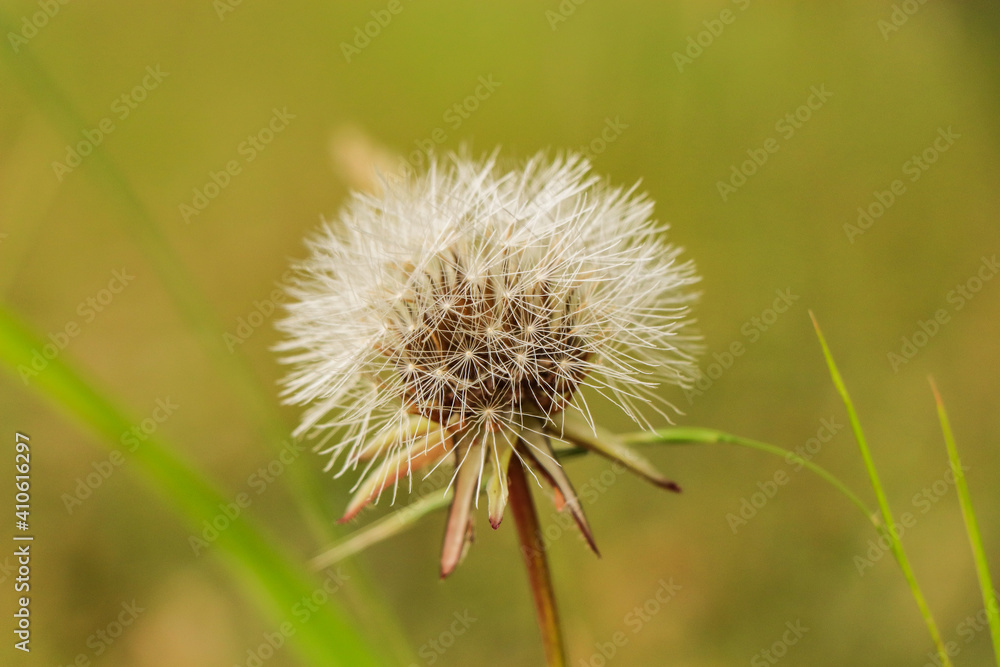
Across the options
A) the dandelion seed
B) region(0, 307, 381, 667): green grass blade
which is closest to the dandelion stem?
the dandelion seed

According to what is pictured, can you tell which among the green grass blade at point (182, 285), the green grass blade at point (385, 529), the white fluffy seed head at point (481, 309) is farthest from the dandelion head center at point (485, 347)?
the green grass blade at point (182, 285)

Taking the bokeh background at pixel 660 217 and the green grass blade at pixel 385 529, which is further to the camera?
the bokeh background at pixel 660 217

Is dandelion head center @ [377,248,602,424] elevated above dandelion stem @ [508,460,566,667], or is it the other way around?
dandelion head center @ [377,248,602,424]

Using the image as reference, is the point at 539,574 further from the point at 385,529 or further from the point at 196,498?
the point at 196,498

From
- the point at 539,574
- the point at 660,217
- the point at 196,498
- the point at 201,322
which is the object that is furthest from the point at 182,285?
the point at 660,217

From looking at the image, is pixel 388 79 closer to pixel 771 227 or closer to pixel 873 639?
pixel 771 227

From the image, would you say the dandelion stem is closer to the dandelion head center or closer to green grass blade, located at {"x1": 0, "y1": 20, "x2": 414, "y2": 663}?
the dandelion head center

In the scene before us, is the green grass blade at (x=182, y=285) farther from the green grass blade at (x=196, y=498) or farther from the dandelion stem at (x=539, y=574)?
the dandelion stem at (x=539, y=574)
